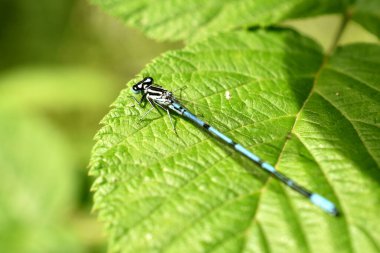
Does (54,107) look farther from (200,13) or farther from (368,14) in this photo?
(368,14)

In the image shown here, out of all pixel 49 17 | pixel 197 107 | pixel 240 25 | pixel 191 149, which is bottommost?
pixel 191 149

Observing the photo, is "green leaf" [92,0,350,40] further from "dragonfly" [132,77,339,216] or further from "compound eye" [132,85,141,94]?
"compound eye" [132,85,141,94]

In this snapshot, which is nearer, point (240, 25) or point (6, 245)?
point (240, 25)

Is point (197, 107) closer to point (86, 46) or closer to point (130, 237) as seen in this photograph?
point (130, 237)

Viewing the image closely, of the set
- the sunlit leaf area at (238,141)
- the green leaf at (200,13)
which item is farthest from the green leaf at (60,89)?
the green leaf at (200,13)

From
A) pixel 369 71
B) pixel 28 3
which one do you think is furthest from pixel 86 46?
pixel 369 71

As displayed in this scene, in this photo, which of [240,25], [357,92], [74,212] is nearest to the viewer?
[357,92]
